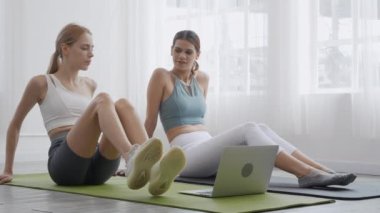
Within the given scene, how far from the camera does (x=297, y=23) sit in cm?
411

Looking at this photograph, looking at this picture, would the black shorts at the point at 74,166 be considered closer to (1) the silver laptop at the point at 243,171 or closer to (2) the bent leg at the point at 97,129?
(2) the bent leg at the point at 97,129

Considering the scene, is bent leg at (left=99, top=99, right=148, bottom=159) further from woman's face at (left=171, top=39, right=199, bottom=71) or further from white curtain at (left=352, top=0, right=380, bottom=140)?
white curtain at (left=352, top=0, right=380, bottom=140)

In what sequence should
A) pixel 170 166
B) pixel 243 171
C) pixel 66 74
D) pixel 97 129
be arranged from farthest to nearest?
pixel 66 74
pixel 97 129
pixel 243 171
pixel 170 166

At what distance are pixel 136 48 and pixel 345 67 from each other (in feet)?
7.26

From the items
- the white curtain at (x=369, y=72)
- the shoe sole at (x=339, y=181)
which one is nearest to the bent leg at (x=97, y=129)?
the shoe sole at (x=339, y=181)

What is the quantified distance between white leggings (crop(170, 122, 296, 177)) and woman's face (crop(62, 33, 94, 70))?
595mm

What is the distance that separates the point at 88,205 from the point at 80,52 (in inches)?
31.7

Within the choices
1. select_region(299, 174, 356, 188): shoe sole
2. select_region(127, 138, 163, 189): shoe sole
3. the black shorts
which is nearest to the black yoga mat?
select_region(299, 174, 356, 188): shoe sole

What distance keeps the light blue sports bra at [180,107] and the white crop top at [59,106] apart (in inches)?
19.2

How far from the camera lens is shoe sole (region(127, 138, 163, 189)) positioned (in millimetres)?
1979

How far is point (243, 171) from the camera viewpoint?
7.35 feet

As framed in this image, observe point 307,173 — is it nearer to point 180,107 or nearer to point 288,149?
point 288,149

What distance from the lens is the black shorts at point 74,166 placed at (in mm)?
2441

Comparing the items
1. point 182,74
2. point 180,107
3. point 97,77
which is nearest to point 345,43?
point 182,74
